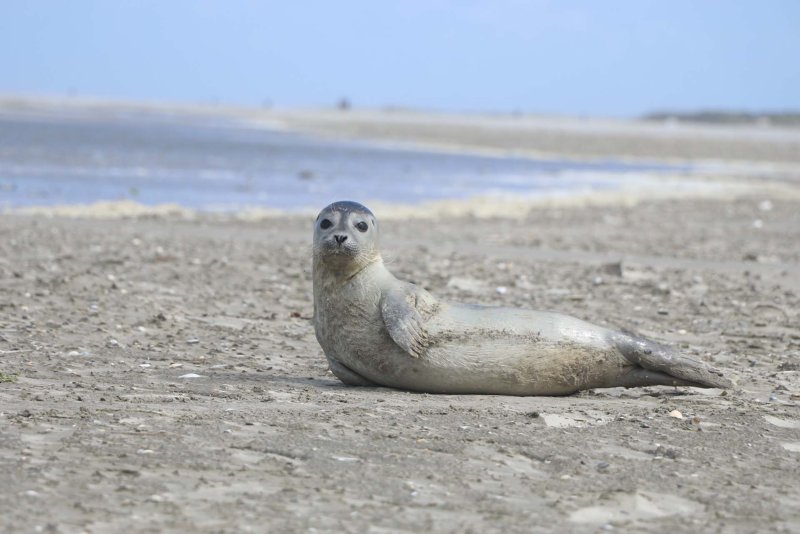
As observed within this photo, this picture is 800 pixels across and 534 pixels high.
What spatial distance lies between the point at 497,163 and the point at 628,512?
33.2 metres

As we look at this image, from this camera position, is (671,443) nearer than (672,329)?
Yes

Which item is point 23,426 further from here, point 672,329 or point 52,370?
point 672,329

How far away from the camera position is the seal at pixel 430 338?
6.46 meters

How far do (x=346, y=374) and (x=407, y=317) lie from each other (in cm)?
55

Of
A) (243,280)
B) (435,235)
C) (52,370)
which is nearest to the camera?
(52,370)

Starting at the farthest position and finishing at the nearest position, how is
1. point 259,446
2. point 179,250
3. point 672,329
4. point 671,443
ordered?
point 179,250 < point 672,329 < point 671,443 < point 259,446

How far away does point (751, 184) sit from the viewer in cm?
3031

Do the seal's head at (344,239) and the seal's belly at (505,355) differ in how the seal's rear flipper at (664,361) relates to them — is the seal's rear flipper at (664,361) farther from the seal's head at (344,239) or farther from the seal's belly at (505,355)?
the seal's head at (344,239)

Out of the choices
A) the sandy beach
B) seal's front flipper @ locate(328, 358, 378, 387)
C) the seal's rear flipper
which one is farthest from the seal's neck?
the seal's rear flipper

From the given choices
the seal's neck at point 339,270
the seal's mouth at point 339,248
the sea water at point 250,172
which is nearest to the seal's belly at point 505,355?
the seal's neck at point 339,270

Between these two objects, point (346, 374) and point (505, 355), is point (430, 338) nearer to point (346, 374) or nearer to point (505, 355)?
point (505, 355)

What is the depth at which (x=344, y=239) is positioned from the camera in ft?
21.2

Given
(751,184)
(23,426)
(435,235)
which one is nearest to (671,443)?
(23,426)

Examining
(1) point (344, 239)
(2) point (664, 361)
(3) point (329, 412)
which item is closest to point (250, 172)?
(1) point (344, 239)
